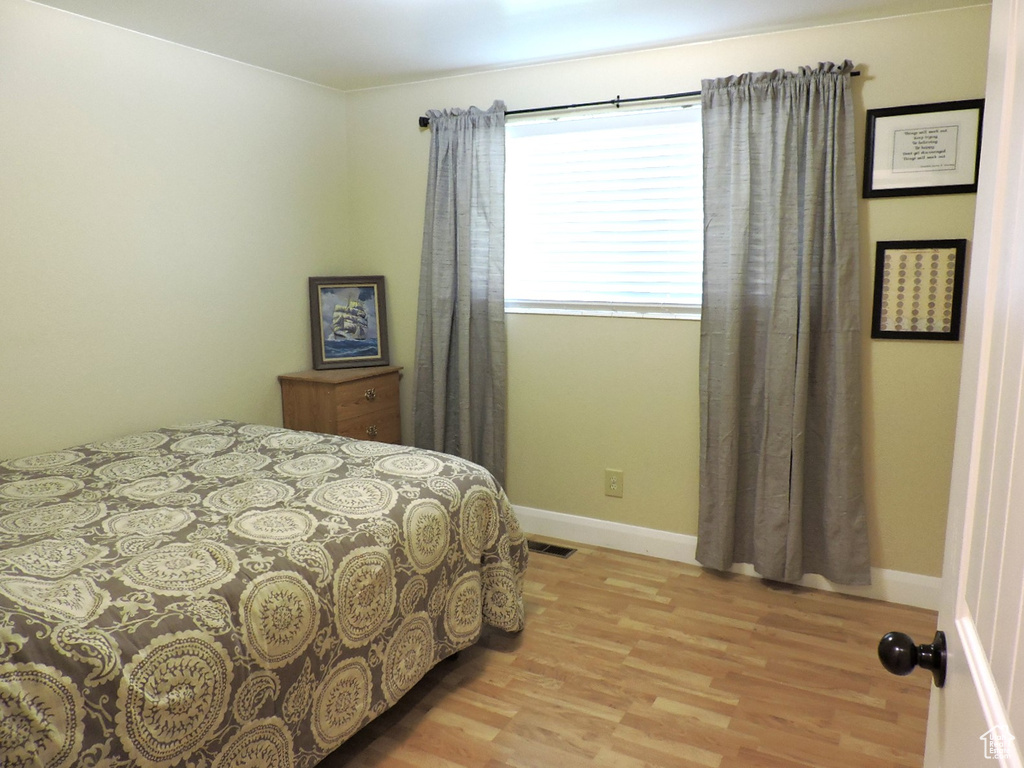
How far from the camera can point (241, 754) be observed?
173 cm

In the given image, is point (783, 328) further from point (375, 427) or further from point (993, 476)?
point (993, 476)

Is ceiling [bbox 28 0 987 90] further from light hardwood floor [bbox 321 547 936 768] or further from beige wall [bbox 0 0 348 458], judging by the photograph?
light hardwood floor [bbox 321 547 936 768]

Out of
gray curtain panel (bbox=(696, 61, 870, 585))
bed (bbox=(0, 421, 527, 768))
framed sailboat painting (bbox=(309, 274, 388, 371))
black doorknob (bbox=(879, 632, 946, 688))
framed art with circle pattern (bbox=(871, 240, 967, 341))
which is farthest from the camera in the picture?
framed sailboat painting (bbox=(309, 274, 388, 371))

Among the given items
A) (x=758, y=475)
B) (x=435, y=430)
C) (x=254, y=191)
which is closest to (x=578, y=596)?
(x=758, y=475)

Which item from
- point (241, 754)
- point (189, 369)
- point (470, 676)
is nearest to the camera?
point (241, 754)

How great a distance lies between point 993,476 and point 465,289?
329cm

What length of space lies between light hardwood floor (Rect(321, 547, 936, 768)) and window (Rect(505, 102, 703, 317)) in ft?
4.54

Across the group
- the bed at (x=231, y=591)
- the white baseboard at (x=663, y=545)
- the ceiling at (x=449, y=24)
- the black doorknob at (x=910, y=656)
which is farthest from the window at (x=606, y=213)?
the black doorknob at (x=910, y=656)

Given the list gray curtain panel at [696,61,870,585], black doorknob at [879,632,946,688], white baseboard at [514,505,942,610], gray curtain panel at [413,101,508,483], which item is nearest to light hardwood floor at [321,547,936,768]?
white baseboard at [514,505,942,610]

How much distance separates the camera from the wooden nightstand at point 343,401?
12.3 ft

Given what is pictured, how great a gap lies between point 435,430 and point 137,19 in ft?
7.50

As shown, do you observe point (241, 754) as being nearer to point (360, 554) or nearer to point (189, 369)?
point (360, 554)

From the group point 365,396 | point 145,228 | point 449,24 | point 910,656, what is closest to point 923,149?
point 449,24

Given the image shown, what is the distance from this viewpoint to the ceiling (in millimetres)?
2777
